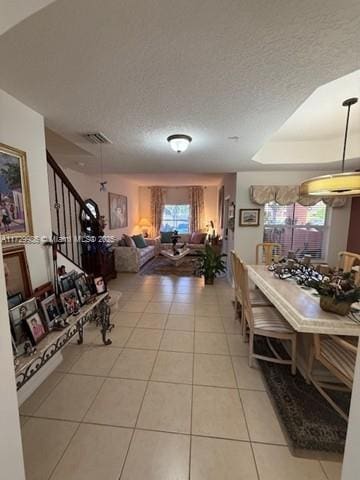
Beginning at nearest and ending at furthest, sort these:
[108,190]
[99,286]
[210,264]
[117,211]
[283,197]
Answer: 1. [99,286]
2. [283,197]
3. [210,264]
4. [108,190]
5. [117,211]

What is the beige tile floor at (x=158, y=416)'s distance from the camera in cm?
131

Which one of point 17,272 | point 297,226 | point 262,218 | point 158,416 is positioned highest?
point 262,218

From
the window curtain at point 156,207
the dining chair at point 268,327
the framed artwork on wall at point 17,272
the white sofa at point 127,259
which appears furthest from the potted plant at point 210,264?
the window curtain at point 156,207

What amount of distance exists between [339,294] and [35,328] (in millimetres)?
2246

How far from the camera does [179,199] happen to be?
28.2ft

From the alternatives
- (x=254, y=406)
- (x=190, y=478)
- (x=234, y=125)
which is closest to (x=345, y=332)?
(x=254, y=406)

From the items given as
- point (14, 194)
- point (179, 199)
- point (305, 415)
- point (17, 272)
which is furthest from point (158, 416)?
point (179, 199)

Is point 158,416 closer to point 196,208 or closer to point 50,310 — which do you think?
point 50,310

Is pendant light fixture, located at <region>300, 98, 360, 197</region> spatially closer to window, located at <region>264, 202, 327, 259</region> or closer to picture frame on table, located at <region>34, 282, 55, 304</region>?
window, located at <region>264, 202, 327, 259</region>

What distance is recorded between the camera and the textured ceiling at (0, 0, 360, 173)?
0.95 metres

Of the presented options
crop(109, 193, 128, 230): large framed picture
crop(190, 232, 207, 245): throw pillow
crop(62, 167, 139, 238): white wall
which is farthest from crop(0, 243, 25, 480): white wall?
crop(190, 232, 207, 245): throw pillow

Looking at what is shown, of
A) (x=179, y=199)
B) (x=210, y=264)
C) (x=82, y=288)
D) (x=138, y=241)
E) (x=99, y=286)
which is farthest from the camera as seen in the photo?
(x=179, y=199)

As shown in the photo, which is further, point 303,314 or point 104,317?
point 104,317

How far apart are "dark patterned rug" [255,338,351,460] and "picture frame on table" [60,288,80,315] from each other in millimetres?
1833
